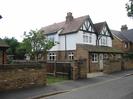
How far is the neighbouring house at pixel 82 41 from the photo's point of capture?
105 ft

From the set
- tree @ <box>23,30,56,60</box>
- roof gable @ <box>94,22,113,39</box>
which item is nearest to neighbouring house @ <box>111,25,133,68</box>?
roof gable @ <box>94,22,113,39</box>

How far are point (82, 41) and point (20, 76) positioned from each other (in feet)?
63.5

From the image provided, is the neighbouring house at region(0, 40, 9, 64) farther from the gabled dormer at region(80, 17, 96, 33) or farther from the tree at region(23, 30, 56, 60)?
the gabled dormer at region(80, 17, 96, 33)

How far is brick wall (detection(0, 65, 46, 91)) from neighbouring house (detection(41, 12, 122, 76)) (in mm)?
14454

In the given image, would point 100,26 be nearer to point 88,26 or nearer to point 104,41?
point 104,41

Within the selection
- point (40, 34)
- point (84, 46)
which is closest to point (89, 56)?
point (84, 46)

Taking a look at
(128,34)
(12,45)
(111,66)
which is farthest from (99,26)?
(12,45)

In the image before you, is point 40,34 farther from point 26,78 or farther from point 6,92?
point 6,92

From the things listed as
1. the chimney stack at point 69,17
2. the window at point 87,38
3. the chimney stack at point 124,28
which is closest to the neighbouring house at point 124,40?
the chimney stack at point 124,28

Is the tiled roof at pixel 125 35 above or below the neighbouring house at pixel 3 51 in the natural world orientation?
above

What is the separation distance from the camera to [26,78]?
15.7 m

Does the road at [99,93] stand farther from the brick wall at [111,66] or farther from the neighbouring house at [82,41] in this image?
the neighbouring house at [82,41]

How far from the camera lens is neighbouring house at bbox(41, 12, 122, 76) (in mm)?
32156

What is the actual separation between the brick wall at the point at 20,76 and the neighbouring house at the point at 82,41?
47.4ft
